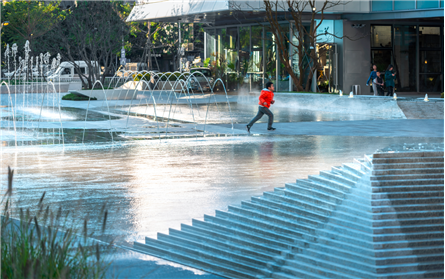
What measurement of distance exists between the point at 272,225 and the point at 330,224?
0.61m

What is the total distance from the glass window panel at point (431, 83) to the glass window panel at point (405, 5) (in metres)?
Answer: 6.19

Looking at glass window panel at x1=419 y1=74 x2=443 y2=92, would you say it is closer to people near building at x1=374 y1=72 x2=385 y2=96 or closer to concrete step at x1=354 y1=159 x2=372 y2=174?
people near building at x1=374 y1=72 x2=385 y2=96

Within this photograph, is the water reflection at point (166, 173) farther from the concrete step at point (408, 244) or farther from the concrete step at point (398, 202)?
the concrete step at point (408, 244)

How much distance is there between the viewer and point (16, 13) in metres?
49.7

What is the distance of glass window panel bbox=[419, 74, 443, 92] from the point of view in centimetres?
3403

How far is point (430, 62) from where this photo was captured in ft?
111

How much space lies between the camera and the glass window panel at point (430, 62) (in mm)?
33838

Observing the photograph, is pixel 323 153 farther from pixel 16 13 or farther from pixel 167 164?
pixel 16 13

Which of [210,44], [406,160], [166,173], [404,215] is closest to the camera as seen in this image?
[404,215]

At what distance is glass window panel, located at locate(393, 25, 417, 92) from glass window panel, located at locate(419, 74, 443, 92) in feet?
1.71

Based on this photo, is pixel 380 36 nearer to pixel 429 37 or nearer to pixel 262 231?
pixel 429 37

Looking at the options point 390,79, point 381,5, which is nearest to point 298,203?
A: point 390,79

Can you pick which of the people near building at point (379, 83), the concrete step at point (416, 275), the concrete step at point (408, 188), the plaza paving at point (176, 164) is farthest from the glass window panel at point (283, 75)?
the concrete step at point (416, 275)

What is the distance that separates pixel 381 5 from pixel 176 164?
22.2 metres
